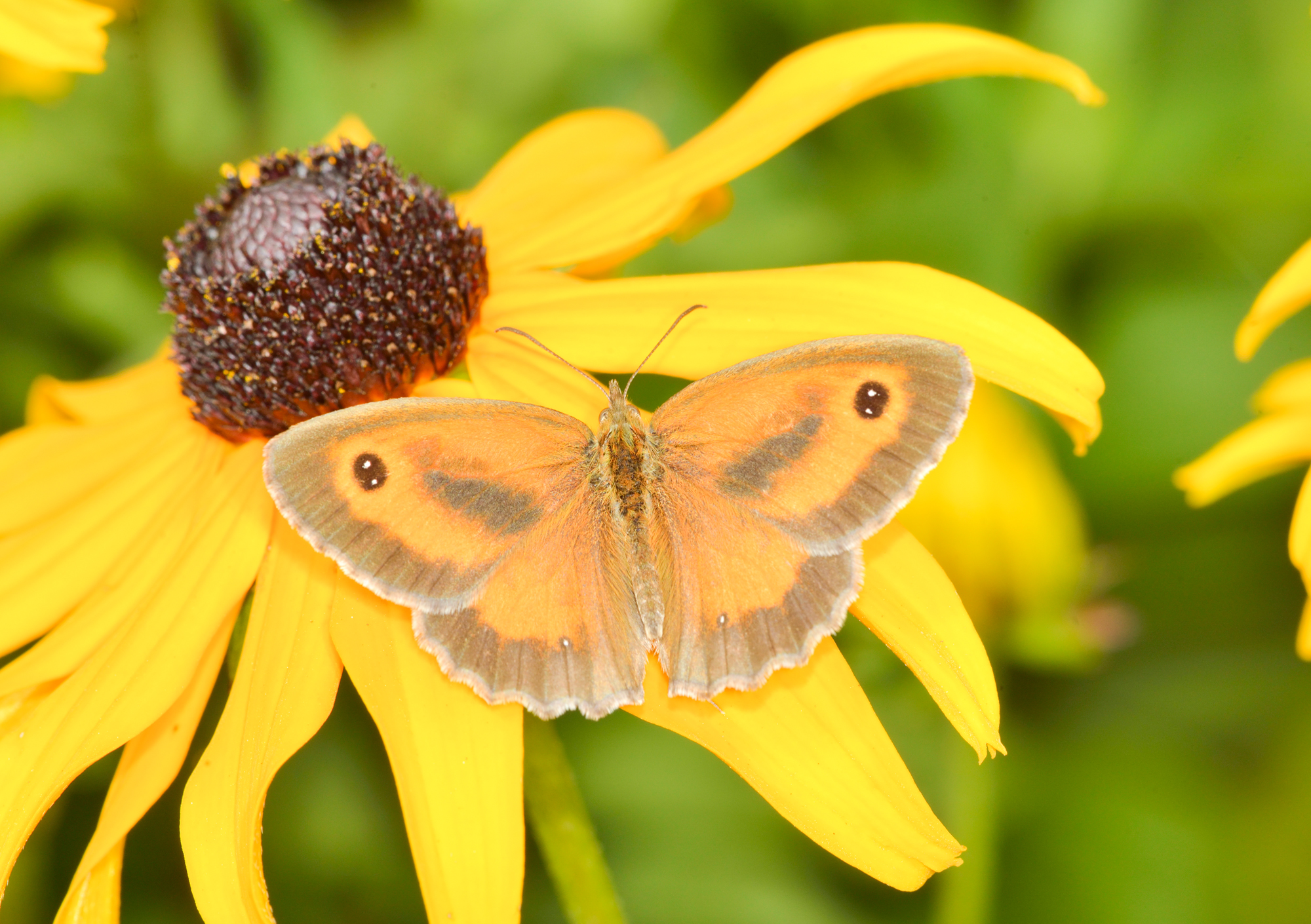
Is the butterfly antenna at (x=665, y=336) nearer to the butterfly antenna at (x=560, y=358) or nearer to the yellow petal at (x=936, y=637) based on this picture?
the butterfly antenna at (x=560, y=358)

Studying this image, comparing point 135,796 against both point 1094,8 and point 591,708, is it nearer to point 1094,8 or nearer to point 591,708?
point 591,708

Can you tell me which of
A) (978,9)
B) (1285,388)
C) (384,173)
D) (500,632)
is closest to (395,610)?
(500,632)

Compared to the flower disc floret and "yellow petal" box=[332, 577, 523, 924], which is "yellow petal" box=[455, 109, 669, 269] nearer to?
the flower disc floret

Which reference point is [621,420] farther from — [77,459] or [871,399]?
[77,459]

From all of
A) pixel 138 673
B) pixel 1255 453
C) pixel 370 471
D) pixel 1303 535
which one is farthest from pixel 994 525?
pixel 138 673

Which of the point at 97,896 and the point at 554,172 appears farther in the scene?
the point at 554,172

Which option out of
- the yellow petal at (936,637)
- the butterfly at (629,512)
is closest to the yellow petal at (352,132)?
the butterfly at (629,512)

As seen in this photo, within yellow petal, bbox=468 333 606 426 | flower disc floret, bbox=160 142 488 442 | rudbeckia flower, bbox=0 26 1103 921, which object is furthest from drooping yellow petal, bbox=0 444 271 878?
yellow petal, bbox=468 333 606 426
